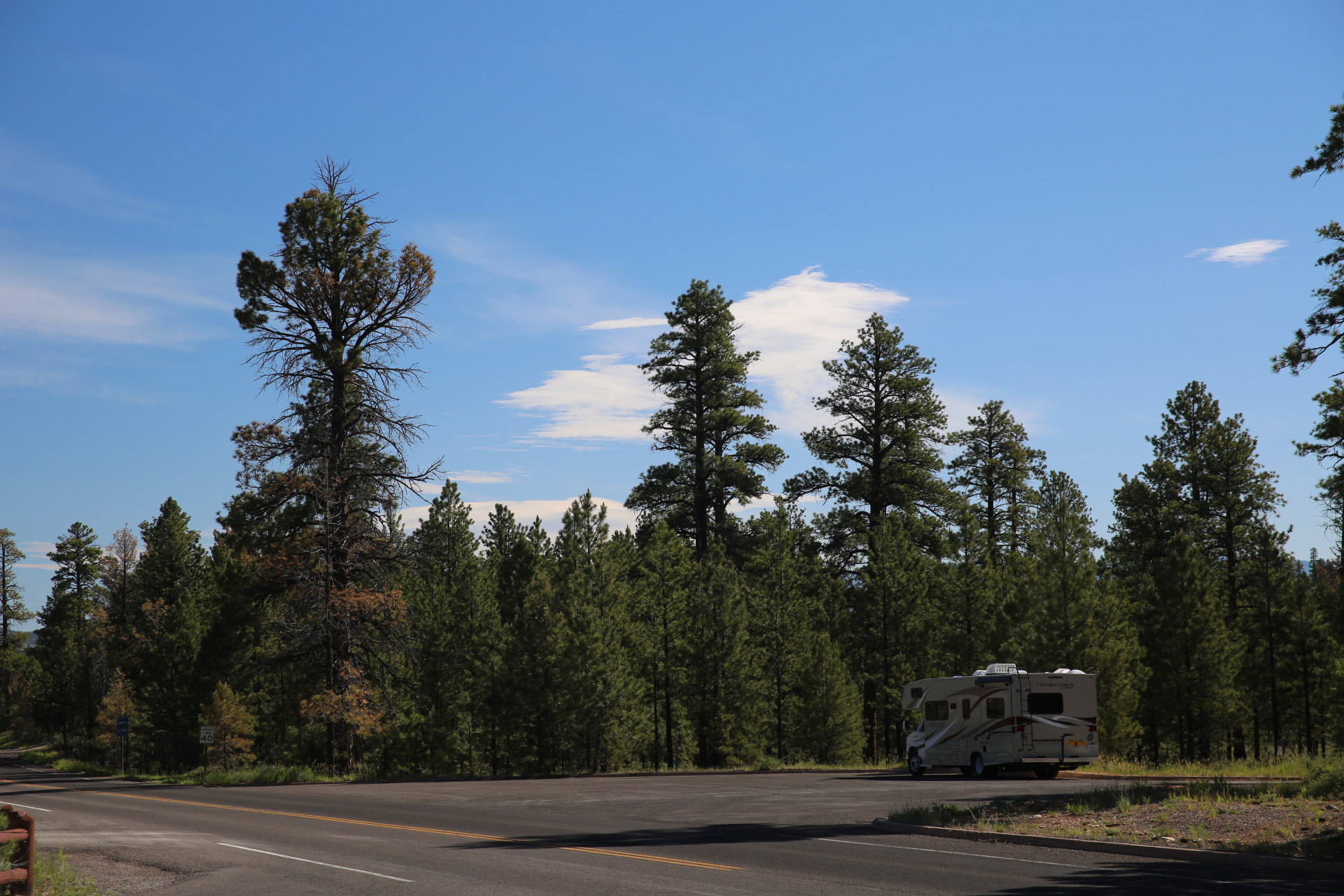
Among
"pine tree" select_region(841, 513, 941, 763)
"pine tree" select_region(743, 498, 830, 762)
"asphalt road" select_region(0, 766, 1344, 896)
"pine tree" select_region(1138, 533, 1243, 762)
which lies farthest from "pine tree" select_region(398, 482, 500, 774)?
"pine tree" select_region(1138, 533, 1243, 762)

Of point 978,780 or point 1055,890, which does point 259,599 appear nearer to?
point 978,780

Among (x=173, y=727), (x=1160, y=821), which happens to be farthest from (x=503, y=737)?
(x=1160, y=821)

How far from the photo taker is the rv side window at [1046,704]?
2822 cm

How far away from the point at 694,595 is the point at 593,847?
3158 cm

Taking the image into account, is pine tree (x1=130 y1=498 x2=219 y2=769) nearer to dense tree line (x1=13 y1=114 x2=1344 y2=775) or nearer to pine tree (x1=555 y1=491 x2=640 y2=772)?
dense tree line (x1=13 y1=114 x2=1344 y2=775)

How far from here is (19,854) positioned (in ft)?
39.3

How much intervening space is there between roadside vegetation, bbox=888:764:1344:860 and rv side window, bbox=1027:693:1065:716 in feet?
23.6

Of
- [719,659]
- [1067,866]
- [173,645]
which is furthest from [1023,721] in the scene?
[173,645]

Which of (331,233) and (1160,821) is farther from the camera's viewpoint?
(331,233)

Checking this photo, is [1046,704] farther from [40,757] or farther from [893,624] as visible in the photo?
[40,757]

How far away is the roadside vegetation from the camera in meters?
13.6

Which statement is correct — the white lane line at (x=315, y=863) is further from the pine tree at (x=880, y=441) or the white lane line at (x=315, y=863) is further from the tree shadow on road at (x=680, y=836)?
the pine tree at (x=880, y=441)

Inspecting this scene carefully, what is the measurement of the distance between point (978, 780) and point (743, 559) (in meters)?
28.8

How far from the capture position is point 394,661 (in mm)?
41938
